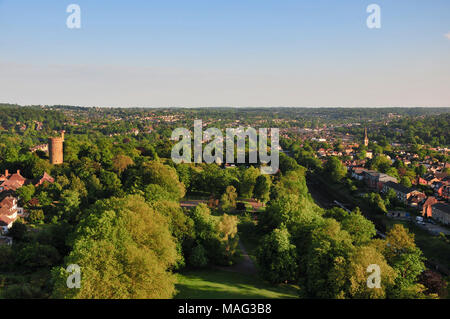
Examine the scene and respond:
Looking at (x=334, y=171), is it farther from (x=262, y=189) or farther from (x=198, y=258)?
(x=198, y=258)

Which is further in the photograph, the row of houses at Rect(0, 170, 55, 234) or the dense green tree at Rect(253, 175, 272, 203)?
the dense green tree at Rect(253, 175, 272, 203)

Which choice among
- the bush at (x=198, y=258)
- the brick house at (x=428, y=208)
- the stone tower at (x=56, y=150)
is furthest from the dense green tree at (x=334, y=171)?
the stone tower at (x=56, y=150)

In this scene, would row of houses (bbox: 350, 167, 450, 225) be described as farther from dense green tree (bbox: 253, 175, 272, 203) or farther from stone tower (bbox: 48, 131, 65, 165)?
stone tower (bbox: 48, 131, 65, 165)

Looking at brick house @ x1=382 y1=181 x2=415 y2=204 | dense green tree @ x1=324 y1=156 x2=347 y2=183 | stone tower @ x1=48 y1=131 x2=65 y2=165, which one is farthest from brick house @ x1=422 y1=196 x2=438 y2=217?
stone tower @ x1=48 y1=131 x2=65 y2=165

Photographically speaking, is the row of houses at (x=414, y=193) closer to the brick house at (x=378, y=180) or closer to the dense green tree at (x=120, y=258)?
the brick house at (x=378, y=180)

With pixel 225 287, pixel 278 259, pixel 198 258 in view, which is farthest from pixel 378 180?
pixel 225 287

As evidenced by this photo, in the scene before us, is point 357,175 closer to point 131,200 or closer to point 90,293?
point 131,200

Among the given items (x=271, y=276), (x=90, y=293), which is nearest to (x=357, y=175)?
(x=271, y=276)
